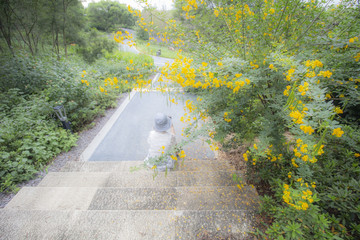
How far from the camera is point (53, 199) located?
73.3 inches

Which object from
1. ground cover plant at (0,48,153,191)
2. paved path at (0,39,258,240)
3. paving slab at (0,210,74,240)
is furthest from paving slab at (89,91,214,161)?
paving slab at (0,210,74,240)

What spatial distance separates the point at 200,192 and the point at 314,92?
56.2 inches

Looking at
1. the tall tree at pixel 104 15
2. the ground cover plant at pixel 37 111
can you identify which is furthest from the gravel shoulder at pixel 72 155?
the tall tree at pixel 104 15

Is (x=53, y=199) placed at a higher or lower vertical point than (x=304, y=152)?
lower

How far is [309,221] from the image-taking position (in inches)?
39.2

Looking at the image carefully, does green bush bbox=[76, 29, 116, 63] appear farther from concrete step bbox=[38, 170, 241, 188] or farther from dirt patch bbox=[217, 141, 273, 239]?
dirt patch bbox=[217, 141, 273, 239]

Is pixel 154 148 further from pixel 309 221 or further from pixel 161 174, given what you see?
pixel 309 221

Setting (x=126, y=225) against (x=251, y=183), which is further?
(x=251, y=183)

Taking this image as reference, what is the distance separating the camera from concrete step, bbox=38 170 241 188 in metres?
2.13

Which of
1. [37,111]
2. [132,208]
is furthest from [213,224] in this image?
[37,111]

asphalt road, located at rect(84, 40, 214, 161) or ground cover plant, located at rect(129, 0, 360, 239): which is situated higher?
ground cover plant, located at rect(129, 0, 360, 239)

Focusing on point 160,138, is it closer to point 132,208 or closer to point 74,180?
point 132,208

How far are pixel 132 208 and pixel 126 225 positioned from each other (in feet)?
1.10

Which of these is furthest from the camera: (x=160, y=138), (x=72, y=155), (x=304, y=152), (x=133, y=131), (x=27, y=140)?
(x=133, y=131)
